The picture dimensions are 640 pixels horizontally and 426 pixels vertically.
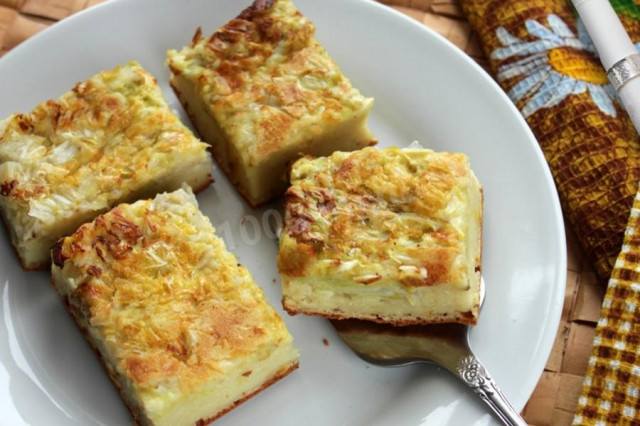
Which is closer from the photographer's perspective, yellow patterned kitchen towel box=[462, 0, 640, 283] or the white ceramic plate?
the white ceramic plate

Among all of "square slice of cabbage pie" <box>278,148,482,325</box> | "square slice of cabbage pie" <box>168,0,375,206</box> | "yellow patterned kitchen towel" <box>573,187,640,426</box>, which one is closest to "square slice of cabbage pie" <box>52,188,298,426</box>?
"square slice of cabbage pie" <box>278,148,482,325</box>

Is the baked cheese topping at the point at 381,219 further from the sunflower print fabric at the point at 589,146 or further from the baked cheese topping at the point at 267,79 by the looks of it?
the sunflower print fabric at the point at 589,146

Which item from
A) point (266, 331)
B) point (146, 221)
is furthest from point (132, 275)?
point (266, 331)

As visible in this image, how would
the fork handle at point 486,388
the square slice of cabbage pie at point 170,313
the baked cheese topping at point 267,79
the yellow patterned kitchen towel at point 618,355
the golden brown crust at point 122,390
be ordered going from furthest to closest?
the baked cheese topping at point 267,79
the yellow patterned kitchen towel at point 618,355
the golden brown crust at point 122,390
the fork handle at point 486,388
the square slice of cabbage pie at point 170,313

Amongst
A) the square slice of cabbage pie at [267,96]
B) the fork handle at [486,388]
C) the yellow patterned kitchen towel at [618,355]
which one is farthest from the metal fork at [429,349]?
the square slice of cabbage pie at [267,96]

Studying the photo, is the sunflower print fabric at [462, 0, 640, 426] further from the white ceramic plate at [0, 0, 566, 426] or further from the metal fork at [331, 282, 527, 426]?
the metal fork at [331, 282, 527, 426]

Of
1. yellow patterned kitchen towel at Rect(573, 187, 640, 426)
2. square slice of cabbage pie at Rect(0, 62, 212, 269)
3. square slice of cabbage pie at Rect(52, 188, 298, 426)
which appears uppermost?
square slice of cabbage pie at Rect(0, 62, 212, 269)
